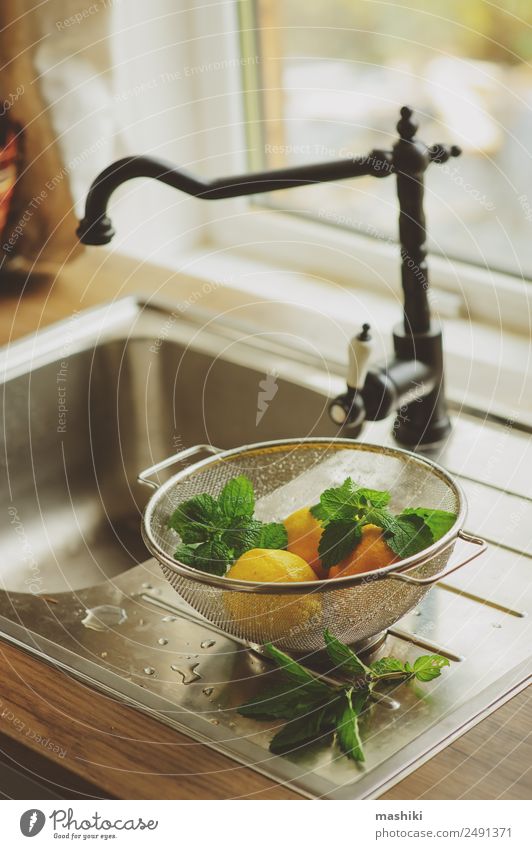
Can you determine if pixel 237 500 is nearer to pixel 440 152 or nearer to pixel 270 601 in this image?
pixel 270 601

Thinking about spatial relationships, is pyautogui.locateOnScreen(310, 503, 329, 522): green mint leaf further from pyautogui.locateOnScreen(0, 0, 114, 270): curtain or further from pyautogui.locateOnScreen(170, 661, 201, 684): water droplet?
pyautogui.locateOnScreen(0, 0, 114, 270): curtain

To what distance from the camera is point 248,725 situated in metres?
0.63

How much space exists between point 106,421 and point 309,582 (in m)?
0.53

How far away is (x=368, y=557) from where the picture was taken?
0.65 metres

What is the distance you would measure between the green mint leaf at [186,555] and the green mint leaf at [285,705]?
3.7 inches

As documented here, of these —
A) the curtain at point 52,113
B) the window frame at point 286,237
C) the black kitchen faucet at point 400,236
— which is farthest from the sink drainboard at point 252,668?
the curtain at point 52,113

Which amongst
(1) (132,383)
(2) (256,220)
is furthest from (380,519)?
(2) (256,220)

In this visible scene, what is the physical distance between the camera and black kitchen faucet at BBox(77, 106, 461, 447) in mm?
808

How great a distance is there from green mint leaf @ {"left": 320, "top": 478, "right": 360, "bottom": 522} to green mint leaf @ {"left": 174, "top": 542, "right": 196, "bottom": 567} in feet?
0.28

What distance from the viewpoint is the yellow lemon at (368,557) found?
0.65 m

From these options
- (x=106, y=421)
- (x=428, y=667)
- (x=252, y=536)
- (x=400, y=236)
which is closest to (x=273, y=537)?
(x=252, y=536)

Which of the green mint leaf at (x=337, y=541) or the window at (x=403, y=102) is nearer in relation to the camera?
the green mint leaf at (x=337, y=541)

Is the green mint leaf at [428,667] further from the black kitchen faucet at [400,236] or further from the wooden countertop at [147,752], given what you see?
the black kitchen faucet at [400,236]
